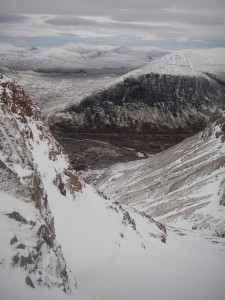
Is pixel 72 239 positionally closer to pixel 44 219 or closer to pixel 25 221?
pixel 44 219

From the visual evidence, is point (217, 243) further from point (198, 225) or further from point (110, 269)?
point (110, 269)

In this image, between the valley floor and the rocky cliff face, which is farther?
the valley floor

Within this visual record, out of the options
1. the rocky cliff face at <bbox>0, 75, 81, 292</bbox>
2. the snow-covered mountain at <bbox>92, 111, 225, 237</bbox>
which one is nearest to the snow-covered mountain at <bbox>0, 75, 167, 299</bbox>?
the rocky cliff face at <bbox>0, 75, 81, 292</bbox>

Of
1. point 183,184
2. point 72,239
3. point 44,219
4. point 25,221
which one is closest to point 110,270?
point 72,239

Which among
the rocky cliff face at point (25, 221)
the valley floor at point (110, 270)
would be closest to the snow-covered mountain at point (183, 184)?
the valley floor at point (110, 270)

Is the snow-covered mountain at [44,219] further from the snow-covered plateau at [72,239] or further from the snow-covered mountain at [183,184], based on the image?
the snow-covered mountain at [183,184]

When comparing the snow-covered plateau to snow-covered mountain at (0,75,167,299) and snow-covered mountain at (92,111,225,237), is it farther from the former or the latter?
snow-covered mountain at (92,111,225,237)
